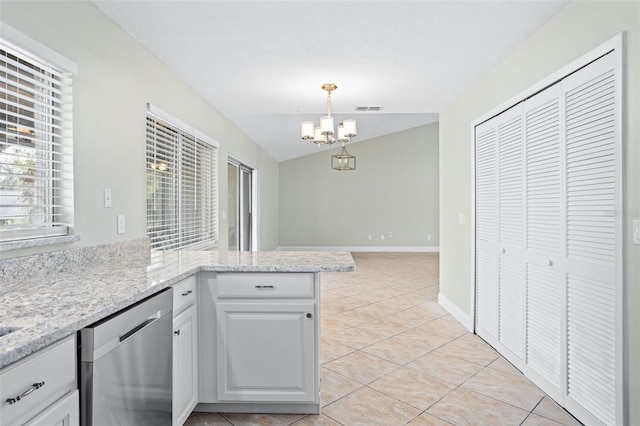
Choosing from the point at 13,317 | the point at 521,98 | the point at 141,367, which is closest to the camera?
the point at 13,317

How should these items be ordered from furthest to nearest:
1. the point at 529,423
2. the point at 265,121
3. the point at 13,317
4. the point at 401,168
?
the point at 401,168 < the point at 265,121 < the point at 529,423 < the point at 13,317

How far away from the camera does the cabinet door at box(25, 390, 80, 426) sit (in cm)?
100

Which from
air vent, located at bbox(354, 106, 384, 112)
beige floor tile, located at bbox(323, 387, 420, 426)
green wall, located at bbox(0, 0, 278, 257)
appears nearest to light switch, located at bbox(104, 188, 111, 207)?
green wall, located at bbox(0, 0, 278, 257)

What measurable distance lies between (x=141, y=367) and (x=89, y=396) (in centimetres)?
33

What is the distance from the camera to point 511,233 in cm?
296

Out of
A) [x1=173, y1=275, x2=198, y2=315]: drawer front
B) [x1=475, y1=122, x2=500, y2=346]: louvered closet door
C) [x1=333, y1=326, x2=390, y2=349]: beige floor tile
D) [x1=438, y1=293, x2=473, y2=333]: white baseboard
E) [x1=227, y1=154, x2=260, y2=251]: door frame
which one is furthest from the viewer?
[x1=227, y1=154, x2=260, y2=251]: door frame

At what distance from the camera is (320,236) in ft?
34.5

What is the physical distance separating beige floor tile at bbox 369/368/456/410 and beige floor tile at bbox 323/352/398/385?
0.07 m

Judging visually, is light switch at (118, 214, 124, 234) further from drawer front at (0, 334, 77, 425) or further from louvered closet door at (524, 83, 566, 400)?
louvered closet door at (524, 83, 566, 400)

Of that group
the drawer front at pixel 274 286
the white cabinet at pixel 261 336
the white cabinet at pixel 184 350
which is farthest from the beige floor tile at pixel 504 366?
the white cabinet at pixel 184 350

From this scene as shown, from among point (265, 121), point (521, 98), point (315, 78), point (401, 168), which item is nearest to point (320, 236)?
point (401, 168)

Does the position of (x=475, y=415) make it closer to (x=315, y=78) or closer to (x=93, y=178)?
(x=93, y=178)

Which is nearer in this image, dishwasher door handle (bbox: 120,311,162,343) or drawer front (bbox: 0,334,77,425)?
drawer front (bbox: 0,334,77,425)

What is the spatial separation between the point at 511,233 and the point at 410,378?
1.28 meters
